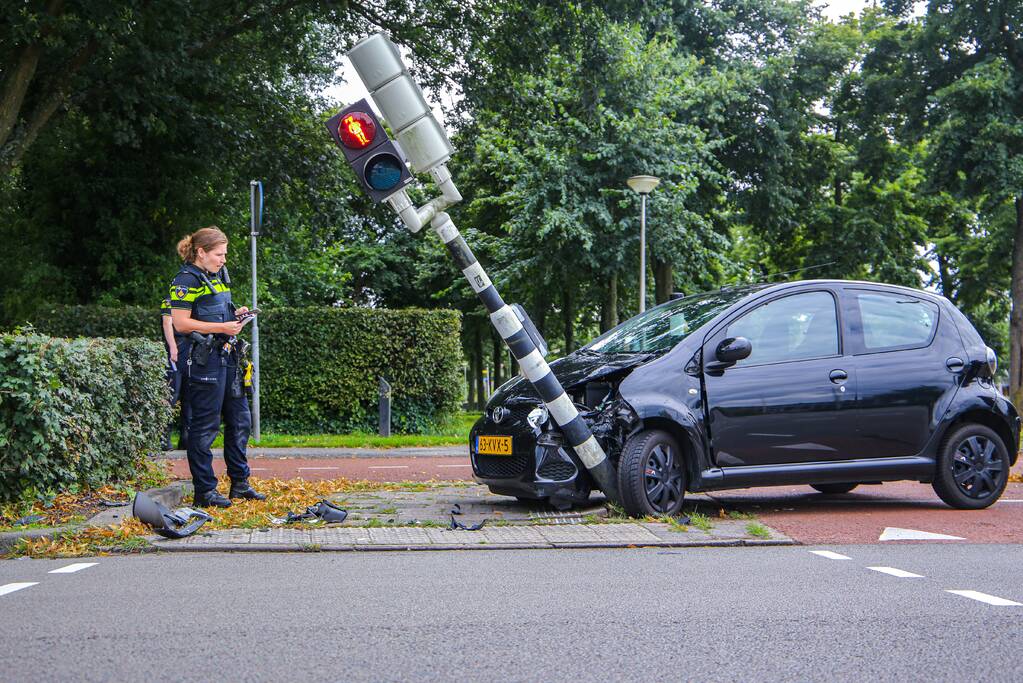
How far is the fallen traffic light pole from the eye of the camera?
23.6 ft

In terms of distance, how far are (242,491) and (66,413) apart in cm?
157

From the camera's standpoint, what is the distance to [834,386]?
319 inches

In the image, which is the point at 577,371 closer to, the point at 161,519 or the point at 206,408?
the point at 206,408

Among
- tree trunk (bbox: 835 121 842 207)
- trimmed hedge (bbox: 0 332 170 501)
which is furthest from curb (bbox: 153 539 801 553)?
tree trunk (bbox: 835 121 842 207)

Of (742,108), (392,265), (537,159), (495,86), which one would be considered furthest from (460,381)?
(392,265)

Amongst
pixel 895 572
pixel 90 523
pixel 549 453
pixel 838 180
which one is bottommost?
pixel 895 572

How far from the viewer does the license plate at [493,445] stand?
7789 mm

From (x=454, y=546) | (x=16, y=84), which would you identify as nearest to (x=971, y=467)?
(x=454, y=546)

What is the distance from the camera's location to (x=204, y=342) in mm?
7836

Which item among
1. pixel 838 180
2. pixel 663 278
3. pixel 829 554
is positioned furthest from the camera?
pixel 838 180

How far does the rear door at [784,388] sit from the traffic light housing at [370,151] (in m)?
2.51

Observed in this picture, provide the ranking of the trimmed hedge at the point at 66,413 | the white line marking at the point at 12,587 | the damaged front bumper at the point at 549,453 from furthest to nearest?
1. the damaged front bumper at the point at 549,453
2. the trimmed hedge at the point at 66,413
3. the white line marking at the point at 12,587

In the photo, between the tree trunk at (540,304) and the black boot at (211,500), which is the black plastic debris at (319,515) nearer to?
the black boot at (211,500)

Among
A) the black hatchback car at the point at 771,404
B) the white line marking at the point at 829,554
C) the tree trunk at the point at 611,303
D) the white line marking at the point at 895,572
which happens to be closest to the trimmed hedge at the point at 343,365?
the tree trunk at the point at 611,303
